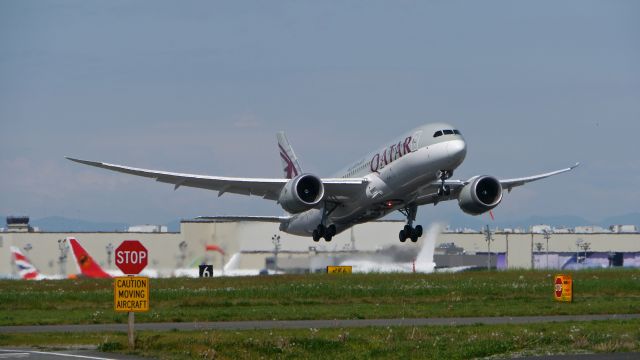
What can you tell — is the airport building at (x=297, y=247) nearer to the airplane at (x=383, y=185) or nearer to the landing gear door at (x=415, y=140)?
the airplane at (x=383, y=185)

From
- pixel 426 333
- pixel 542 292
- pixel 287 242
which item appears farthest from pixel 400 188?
pixel 287 242

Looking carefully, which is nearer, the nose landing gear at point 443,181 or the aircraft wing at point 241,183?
the nose landing gear at point 443,181

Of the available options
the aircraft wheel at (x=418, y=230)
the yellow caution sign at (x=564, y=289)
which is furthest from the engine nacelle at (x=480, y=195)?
the yellow caution sign at (x=564, y=289)

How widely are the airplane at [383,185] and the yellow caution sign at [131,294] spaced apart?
20.2 m

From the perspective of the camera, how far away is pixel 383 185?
45969 mm

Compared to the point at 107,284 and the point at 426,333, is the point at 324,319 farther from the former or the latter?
the point at 107,284

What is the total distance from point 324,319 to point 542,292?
53.5 feet

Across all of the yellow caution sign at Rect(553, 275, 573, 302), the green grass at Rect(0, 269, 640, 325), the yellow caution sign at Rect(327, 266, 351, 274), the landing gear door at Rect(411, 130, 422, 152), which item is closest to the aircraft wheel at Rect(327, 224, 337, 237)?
the green grass at Rect(0, 269, 640, 325)

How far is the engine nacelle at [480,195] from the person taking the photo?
159 feet

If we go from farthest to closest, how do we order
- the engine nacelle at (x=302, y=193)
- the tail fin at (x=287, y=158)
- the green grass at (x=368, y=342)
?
the tail fin at (x=287, y=158)
the engine nacelle at (x=302, y=193)
the green grass at (x=368, y=342)

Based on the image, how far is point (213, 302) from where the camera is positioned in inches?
1757

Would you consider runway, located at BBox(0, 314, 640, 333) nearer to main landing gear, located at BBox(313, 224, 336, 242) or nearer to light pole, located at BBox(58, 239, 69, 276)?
main landing gear, located at BBox(313, 224, 336, 242)

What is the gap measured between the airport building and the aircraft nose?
20709 millimetres

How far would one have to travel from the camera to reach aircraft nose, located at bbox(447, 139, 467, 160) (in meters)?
41.8
